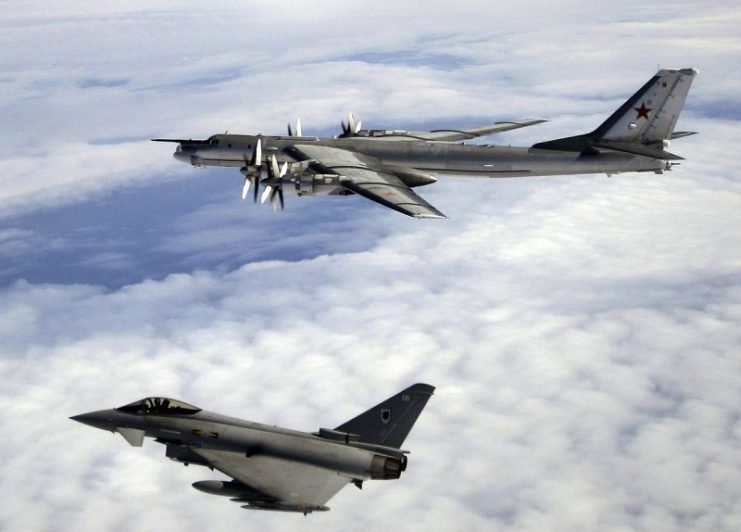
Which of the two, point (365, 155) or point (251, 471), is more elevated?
point (365, 155)


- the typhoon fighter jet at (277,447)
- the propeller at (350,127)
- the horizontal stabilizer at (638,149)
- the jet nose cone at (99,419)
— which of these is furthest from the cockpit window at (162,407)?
the horizontal stabilizer at (638,149)

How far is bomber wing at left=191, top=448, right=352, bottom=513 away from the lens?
41.8 m

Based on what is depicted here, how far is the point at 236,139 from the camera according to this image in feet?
234

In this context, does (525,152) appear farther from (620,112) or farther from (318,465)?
(318,465)

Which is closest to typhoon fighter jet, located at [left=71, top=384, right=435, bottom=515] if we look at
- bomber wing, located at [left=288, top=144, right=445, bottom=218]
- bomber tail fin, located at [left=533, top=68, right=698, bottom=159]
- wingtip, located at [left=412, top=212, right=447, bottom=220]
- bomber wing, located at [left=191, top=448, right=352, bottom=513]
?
bomber wing, located at [left=191, top=448, right=352, bottom=513]

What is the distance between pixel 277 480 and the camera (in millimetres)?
43125

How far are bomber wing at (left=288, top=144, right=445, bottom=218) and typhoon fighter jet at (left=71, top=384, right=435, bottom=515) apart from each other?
47.1ft

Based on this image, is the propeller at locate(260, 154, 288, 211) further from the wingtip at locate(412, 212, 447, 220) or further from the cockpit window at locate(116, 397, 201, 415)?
the cockpit window at locate(116, 397, 201, 415)

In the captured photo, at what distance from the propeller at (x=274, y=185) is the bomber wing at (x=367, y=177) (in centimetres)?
460

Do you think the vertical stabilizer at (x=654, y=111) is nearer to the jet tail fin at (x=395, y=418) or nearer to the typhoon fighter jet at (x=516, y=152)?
the typhoon fighter jet at (x=516, y=152)

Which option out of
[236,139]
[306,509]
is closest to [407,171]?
[236,139]

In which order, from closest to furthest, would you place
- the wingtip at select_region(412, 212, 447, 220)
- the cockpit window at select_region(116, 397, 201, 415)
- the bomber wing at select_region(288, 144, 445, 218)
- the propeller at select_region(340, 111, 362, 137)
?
the cockpit window at select_region(116, 397, 201, 415)
the wingtip at select_region(412, 212, 447, 220)
the bomber wing at select_region(288, 144, 445, 218)
the propeller at select_region(340, 111, 362, 137)

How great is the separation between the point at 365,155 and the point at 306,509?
35609 millimetres

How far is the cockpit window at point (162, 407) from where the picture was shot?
149 ft
